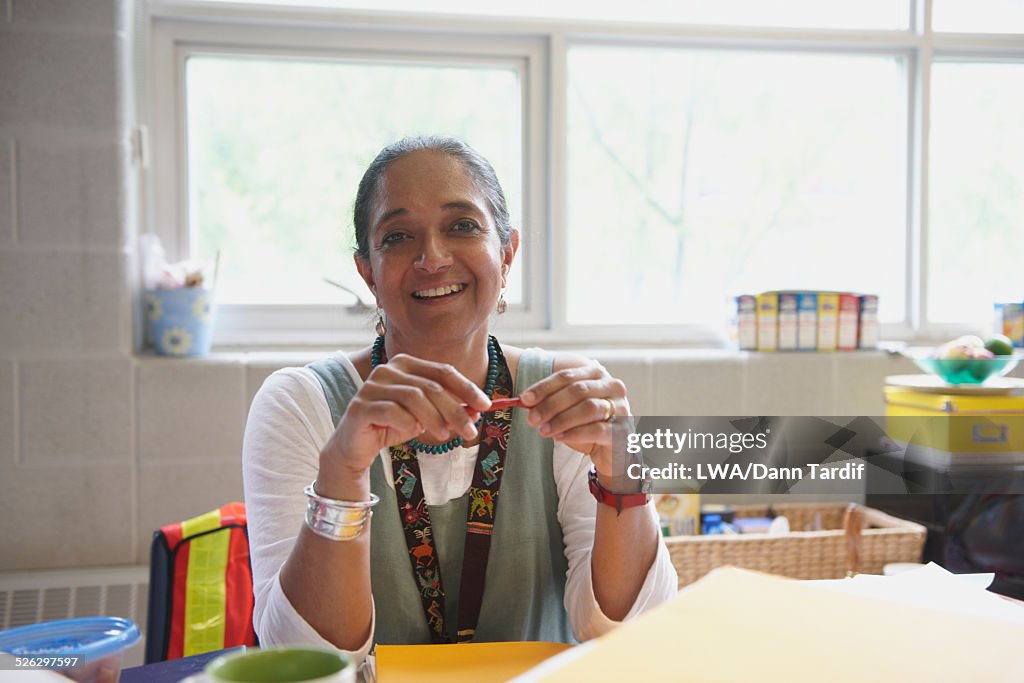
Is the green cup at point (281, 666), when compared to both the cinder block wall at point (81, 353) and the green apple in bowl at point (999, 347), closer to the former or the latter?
the cinder block wall at point (81, 353)

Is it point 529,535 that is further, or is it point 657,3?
point 657,3

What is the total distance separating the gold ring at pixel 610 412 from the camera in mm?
982

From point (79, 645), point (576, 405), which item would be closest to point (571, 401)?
point (576, 405)

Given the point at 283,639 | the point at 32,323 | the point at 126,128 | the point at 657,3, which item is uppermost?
the point at 657,3

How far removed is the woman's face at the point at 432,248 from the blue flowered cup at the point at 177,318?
1.20m

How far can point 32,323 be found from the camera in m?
2.18

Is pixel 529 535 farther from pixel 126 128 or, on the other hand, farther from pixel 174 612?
pixel 126 128

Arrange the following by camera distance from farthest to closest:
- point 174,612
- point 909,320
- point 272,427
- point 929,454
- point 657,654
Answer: point 909,320
point 929,454
point 174,612
point 272,427
point 657,654

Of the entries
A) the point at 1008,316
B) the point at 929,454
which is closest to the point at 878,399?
the point at 929,454

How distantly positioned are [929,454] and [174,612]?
1925 mm

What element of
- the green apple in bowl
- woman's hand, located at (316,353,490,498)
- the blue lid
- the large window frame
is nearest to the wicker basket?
the green apple in bowl

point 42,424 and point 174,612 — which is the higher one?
point 42,424

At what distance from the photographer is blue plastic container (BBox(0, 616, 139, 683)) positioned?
2.12ft

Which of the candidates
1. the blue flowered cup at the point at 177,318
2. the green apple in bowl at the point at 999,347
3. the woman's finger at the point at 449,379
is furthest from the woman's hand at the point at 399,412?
the green apple in bowl at the point at 999,347
